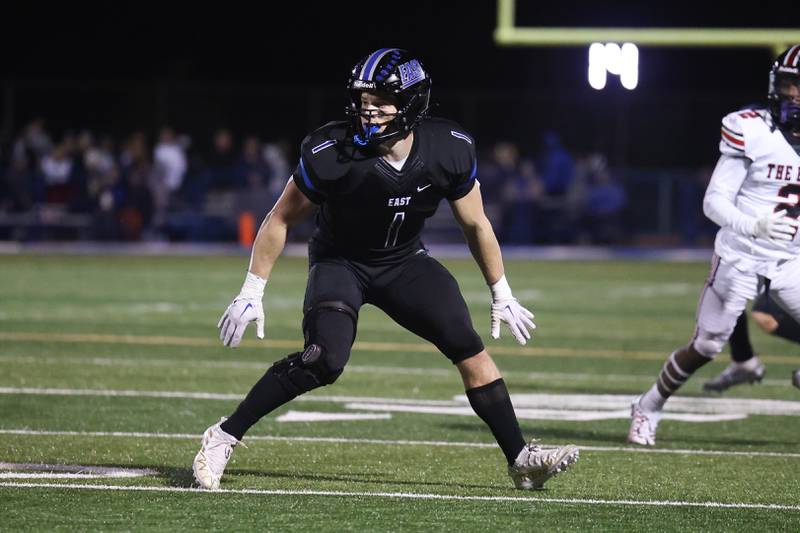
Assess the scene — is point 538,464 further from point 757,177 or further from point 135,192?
point 135,192

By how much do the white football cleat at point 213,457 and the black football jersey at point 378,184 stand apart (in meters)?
0.85

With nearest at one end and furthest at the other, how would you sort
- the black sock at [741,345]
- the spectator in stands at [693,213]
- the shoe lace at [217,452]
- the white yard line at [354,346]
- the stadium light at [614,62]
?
the shoe lace at [217,452] < the black sock at [741,345] < the white yard line at [354,346] < the stadium light at [614,62] < the spectator in stands at [693,213]

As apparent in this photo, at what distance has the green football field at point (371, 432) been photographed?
5750 mm

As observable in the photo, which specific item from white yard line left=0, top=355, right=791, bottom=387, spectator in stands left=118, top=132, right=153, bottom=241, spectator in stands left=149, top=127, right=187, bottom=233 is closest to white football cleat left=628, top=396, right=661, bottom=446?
white yard line left=0, top=355, right=791, bottom=387

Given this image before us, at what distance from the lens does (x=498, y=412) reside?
248 inches

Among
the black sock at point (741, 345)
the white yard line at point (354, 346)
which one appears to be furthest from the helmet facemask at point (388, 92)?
the white yard line at point (354, 346)

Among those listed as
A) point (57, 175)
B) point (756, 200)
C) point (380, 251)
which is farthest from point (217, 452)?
point (57, 175)

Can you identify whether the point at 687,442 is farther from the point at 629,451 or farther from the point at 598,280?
the point at 598,280

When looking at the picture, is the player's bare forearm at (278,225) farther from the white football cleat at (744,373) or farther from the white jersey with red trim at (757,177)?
the white football cleat at (744,373)

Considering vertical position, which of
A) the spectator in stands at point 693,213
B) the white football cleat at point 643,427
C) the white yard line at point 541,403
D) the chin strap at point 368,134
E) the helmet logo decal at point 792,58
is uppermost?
the helmet logo decal at point 792,58

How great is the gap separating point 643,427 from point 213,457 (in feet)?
7.98

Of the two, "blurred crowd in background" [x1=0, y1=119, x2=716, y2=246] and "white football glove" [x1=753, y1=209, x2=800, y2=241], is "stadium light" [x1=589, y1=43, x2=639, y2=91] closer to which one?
"blurred crowd in background" [x1=0, y1=119, x2=716, y2=246]

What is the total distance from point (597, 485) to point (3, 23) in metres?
28.1

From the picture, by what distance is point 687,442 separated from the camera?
777 cm
